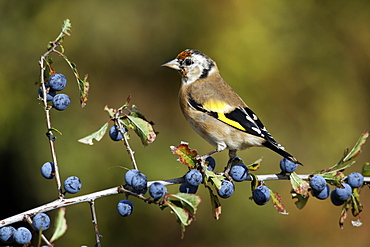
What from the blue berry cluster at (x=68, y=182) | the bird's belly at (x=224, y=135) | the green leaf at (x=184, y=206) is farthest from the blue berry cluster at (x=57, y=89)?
the bird's belly at (x=224, y=135)

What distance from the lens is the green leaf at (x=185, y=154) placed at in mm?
1901

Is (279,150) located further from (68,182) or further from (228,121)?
(68,182)

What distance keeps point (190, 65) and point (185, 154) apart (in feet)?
4.97

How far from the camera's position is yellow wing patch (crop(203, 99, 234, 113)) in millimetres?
3036

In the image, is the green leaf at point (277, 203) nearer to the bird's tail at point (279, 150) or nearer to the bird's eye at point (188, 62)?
the bird's tail at point (279, 150)

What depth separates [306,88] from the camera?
15.3 ft

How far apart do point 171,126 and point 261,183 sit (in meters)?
2.29

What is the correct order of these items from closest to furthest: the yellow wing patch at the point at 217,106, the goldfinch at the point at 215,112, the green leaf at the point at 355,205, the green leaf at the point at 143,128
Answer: the green leaf at the point at 143,128 → the green leaf at the point at 355,205 → the goldfinch at the point at 215,112 → the yellow wing patch at the point at 217,106

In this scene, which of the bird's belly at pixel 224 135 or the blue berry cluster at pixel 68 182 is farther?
the bird's belly at pixel 224 135

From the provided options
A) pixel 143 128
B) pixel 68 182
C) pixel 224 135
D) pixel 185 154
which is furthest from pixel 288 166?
pixel 68 182

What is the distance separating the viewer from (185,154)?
6.32ft

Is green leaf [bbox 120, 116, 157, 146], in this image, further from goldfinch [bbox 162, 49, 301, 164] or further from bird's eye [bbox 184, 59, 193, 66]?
bird's eye [bbox 184, 59, 193, 66]

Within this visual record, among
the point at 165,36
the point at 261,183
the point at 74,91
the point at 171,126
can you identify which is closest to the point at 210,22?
the point at 165,36

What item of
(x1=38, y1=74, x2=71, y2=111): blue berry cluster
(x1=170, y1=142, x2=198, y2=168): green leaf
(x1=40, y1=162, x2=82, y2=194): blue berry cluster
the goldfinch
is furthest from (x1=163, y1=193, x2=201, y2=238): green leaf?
the goldfinch
